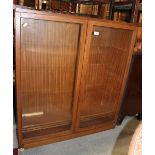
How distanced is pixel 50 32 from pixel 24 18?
0.74 ft

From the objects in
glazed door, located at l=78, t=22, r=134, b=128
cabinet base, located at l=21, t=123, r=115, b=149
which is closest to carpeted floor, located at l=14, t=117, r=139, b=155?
cabinet base, located at l=21, t=123, r=115, b=149

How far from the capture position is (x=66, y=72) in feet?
4.99

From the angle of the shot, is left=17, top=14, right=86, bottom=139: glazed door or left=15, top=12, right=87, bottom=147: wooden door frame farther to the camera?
left=17, top=14, right=86, bottom=139: glazed door

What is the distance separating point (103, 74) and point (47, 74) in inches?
21.8

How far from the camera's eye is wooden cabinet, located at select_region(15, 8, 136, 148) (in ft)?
4.31

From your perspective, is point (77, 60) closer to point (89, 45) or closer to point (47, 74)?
point (89, 45)

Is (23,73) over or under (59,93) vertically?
over

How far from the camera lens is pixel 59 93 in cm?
157

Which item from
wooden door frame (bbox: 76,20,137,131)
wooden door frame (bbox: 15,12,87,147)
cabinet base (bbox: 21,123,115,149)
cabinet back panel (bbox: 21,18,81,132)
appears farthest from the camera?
cabinet base (bbox: 21,123,115,149)

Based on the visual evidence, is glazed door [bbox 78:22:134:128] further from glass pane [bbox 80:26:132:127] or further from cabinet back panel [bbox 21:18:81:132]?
cabinet back panel [bbox 21:18:81:132]

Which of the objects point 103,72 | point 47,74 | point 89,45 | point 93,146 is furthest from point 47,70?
point 93,146
